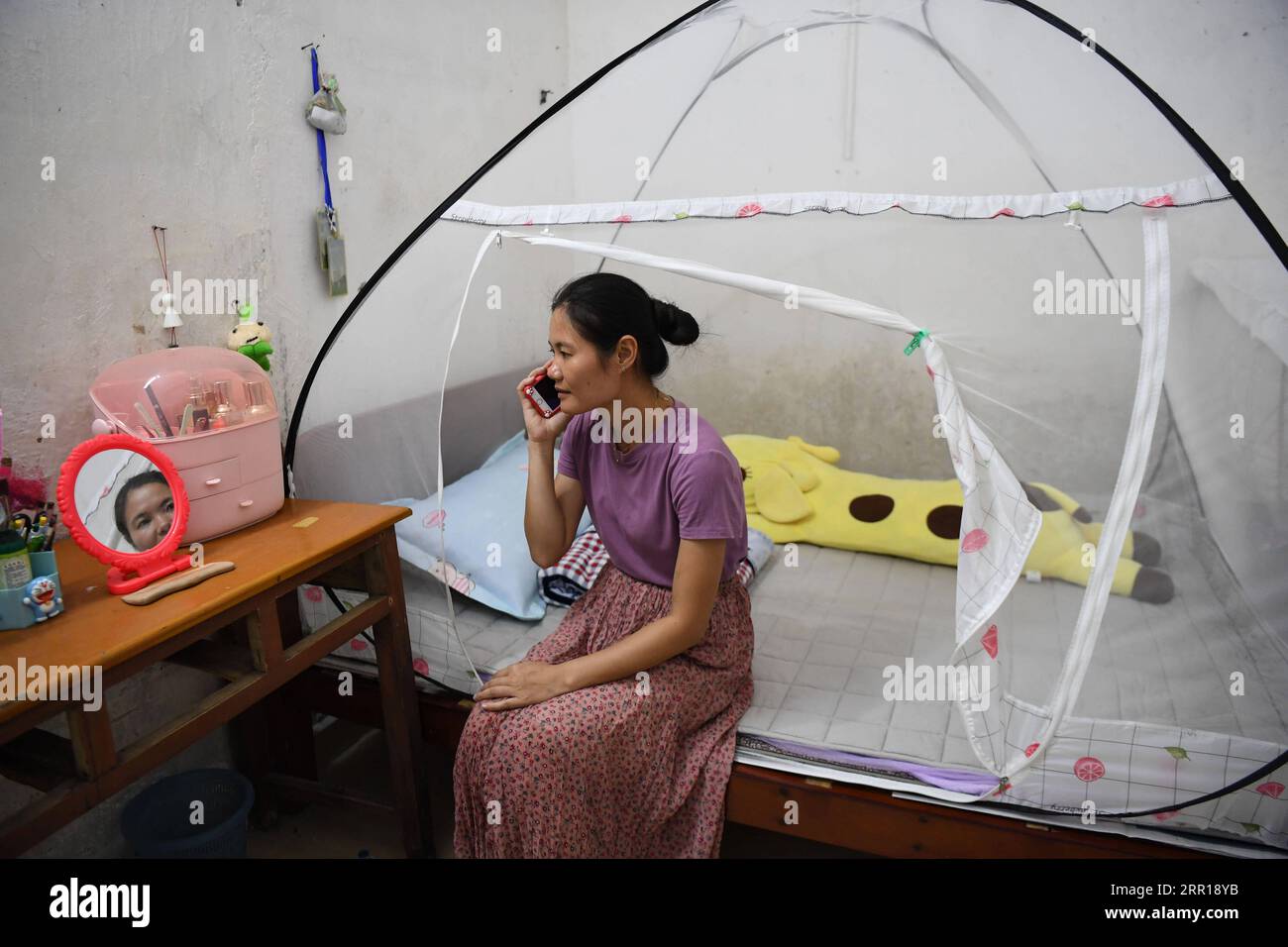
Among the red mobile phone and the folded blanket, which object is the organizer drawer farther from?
the folded blanket

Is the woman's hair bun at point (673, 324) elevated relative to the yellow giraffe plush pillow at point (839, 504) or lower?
elevated

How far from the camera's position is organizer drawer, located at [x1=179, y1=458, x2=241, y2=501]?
1.37 metres

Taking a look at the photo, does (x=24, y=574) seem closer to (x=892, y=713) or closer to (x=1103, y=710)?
(x=892, y=713)

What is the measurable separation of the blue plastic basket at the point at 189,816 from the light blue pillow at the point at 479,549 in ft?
1.82

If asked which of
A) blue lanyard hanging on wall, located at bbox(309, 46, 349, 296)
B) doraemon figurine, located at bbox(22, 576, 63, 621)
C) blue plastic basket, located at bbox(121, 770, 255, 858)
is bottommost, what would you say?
blue plastic basket, located at bbox(121, 770, 255, 858)

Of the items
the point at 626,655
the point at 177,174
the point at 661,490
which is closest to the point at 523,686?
the point at 626,655

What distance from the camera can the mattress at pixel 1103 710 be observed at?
125 centimetres

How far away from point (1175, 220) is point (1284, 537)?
53 cm

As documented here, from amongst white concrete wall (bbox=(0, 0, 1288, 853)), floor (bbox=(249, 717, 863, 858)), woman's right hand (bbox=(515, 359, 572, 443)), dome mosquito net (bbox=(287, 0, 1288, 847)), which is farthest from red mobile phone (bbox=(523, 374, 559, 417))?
floor (bbox=(249, 717, 863, 858))

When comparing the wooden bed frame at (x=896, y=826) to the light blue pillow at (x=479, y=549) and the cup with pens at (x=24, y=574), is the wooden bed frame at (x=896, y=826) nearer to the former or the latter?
the light blue pillow at (x=479, y=549)

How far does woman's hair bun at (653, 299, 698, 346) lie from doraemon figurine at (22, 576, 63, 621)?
37.6 inches

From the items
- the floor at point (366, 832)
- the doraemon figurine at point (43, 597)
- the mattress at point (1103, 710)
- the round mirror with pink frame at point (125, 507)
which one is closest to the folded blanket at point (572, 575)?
the mattress at point (1103, 710)

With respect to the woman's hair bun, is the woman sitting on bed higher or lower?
lower
